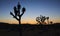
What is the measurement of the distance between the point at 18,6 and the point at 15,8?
21.0 inches

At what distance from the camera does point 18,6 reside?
20.3m

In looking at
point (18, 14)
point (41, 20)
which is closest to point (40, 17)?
point (41, 20)

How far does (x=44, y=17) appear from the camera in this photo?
171 ft

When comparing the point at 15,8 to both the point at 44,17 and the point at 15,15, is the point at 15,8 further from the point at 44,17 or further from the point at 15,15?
the point at 44,17

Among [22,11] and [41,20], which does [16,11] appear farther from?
[41,20]

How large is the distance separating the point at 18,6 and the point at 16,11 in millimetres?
695

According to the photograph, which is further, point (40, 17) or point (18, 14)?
point (40, 17)

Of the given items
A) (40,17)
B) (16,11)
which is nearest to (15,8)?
(16,11)

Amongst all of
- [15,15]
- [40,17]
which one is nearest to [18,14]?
[15,15]

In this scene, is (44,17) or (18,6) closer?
(18,6)

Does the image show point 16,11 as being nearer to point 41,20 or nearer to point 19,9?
point 19,9

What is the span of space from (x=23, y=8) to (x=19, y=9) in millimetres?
783

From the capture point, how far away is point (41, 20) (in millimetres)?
52062

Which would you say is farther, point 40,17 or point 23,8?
point 40,17
